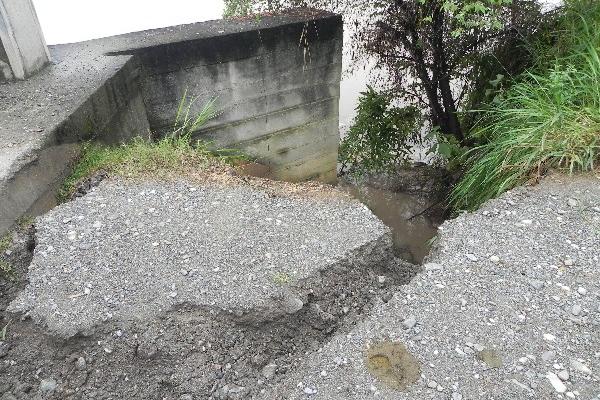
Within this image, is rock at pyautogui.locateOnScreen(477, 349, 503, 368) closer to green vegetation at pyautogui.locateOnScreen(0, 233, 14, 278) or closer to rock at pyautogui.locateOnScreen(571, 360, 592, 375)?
rock at pyautogui.locateOnScreen(571, 360, 592, 375)

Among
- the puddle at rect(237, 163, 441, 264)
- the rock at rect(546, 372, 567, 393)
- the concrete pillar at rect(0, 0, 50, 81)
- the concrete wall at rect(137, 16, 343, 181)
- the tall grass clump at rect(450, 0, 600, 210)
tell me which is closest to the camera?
the rock at rect(546, 372, 567, 393)

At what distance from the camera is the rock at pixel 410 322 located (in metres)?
2.08

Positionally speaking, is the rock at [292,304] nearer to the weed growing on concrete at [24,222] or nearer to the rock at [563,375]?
the rock at [563,375]

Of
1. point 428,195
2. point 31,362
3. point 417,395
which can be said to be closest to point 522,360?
point 417,395

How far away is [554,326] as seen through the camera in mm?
2045

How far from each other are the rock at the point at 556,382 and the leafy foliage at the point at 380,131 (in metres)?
3.80

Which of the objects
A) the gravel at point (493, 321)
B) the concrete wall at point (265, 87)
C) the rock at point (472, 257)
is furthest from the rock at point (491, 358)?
the concrete wall at point (265, 87)

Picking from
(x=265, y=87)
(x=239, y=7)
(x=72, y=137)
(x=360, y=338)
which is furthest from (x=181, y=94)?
(x=360, y=338)

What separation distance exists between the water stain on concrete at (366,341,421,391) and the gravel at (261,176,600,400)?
0.03 m

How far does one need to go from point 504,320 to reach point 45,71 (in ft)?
13.6

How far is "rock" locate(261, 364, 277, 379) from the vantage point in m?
2.11

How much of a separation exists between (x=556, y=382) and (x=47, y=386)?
211 centimetres

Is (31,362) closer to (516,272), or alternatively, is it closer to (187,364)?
(187,364)

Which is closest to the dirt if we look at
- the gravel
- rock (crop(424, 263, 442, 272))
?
the gravel
